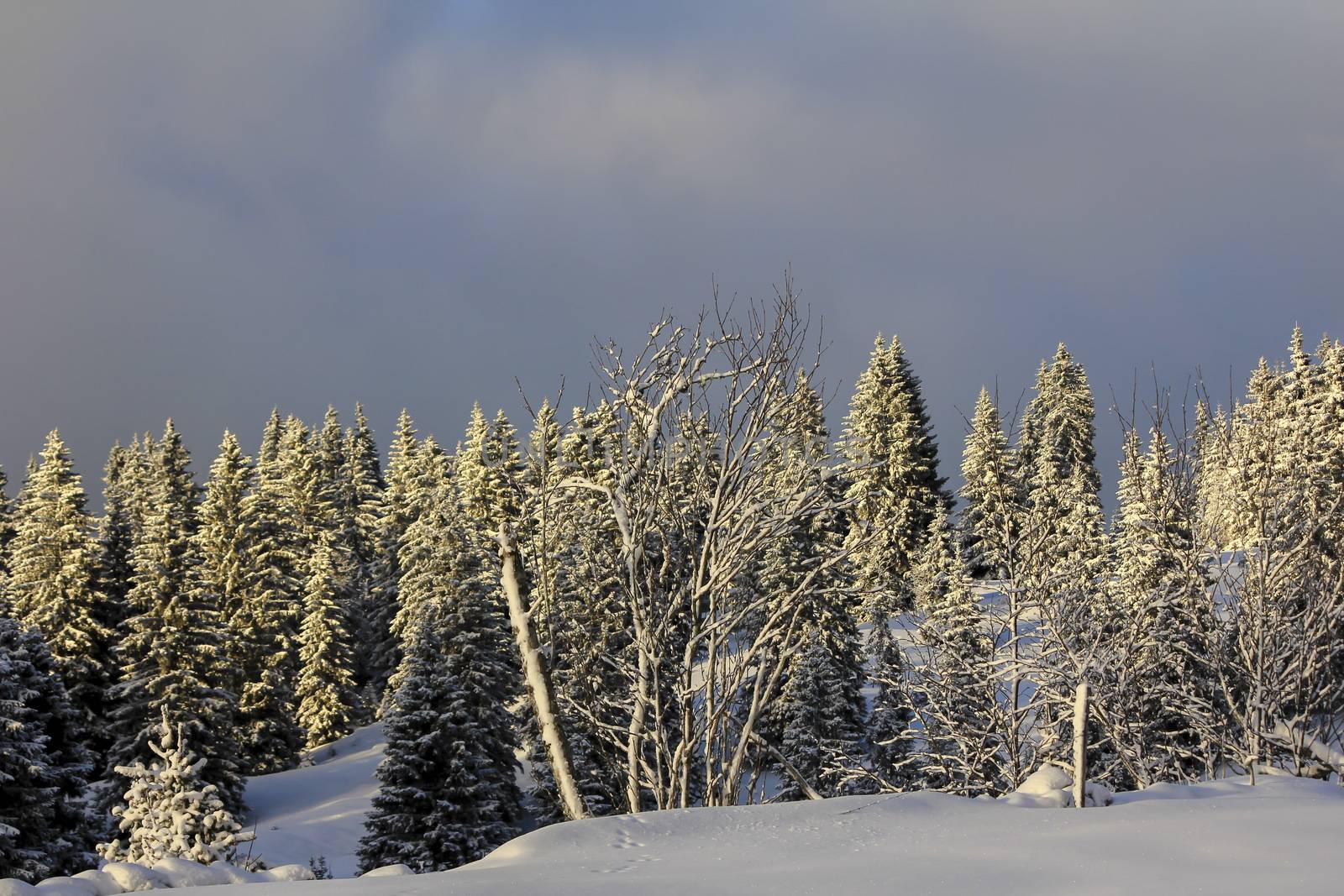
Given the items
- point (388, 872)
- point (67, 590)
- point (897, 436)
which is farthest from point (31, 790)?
point (897, 436)

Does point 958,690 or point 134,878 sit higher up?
point 958,690

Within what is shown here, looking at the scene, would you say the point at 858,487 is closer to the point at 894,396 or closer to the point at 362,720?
the point at 894,396

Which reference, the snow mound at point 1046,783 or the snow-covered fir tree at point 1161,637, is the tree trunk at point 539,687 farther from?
the snow-covered fir tree at point 1161,637

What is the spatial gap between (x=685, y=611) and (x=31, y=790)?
19710 millimetres

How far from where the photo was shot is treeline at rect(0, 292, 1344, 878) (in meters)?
7.99

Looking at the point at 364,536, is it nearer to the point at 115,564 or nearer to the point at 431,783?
the point at 115,564

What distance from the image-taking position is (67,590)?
34469 mm

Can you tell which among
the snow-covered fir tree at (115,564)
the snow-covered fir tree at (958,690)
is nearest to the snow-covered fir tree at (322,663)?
the snow-covered fir tree at (115,564)

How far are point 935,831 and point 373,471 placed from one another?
218 feet

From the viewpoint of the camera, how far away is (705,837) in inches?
214

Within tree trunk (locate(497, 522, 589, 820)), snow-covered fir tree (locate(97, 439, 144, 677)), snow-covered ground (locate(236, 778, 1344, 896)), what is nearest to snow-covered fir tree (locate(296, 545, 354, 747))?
snow-covered fir tree (locate(97, 439, 144, 677))

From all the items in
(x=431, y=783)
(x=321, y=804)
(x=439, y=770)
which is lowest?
(x=321, y=804)

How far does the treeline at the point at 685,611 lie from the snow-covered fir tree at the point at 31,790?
4.3 inches

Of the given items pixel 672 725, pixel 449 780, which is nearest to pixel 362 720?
pixel 449 780
